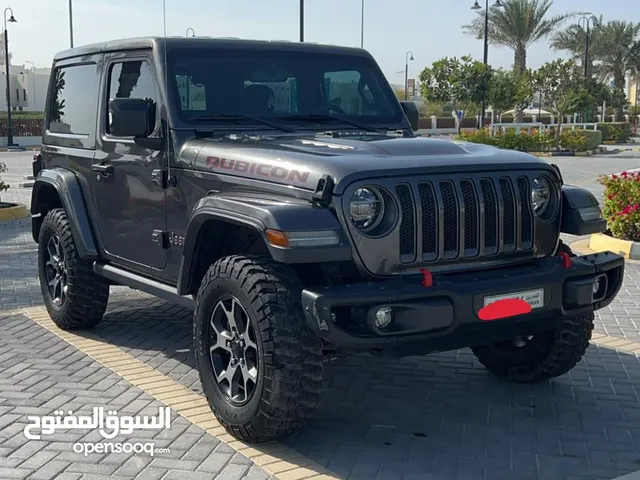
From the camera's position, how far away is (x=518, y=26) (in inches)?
1686

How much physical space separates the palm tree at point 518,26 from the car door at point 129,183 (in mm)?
39593

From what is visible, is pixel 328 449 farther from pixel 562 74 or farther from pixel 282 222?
pixel 562 74

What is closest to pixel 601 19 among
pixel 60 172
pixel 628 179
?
pixel 628 179

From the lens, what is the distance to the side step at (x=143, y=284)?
16.7ft

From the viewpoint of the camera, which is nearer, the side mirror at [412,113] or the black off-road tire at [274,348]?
the black off-road tire at [274,348]

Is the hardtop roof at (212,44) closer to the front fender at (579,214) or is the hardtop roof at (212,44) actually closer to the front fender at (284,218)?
the front fender at (284,218)

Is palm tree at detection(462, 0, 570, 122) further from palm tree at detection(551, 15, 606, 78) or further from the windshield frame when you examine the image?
the windshield frame

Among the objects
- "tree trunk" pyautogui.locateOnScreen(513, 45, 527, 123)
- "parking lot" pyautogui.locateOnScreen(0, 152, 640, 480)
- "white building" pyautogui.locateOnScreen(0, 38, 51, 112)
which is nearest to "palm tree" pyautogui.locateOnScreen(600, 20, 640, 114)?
"tree trunk" pyautogui.locateOnScreen(513, 45, 527, 123)

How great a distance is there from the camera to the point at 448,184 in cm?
429

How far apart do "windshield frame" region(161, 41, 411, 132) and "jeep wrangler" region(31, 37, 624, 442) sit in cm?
1

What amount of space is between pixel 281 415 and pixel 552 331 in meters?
1.87

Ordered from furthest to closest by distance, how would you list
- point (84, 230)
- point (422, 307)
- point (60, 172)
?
point (60, 172) < point (84, 230) < point (422, 307)

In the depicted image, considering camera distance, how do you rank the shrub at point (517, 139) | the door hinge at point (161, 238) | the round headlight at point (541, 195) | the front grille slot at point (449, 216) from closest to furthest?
the front grille slot at point (449, 216) → the round headlight at point (541, 195) → the door hinge at point (161, 238) → the shrub at point (517, 139)

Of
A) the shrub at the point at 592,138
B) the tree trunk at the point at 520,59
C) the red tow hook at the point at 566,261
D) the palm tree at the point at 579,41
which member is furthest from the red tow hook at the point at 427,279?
the palm tree at the point at 579,41
